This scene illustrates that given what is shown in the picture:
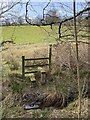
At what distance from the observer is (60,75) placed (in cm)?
214

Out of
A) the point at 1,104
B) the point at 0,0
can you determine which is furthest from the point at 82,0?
the point at 1,104

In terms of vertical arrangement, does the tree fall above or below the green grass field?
above

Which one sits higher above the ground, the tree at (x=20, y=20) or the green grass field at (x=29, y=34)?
the tree at (x=20, y=20)

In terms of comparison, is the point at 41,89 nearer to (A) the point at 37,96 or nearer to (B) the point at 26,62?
(A) the point at 37,96

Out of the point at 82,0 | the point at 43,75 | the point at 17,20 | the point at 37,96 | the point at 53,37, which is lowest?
the point at 37,96

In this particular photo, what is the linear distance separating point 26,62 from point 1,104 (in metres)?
0.62

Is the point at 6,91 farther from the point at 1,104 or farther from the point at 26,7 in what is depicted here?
the point at 26,7

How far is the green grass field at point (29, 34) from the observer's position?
5.27ft

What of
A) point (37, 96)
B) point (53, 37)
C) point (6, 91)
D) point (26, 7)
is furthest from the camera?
point (37, 96)

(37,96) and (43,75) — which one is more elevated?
(43,75)

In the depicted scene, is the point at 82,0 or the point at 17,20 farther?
the point at 17,20

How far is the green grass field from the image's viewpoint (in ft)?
A: 5.27

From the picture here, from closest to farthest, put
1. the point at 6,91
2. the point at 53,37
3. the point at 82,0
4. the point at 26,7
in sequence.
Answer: the point at 82,0 → the point at 26,7 → the point at 53,37 → the point at 6,91

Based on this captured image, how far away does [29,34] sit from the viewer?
166cm
